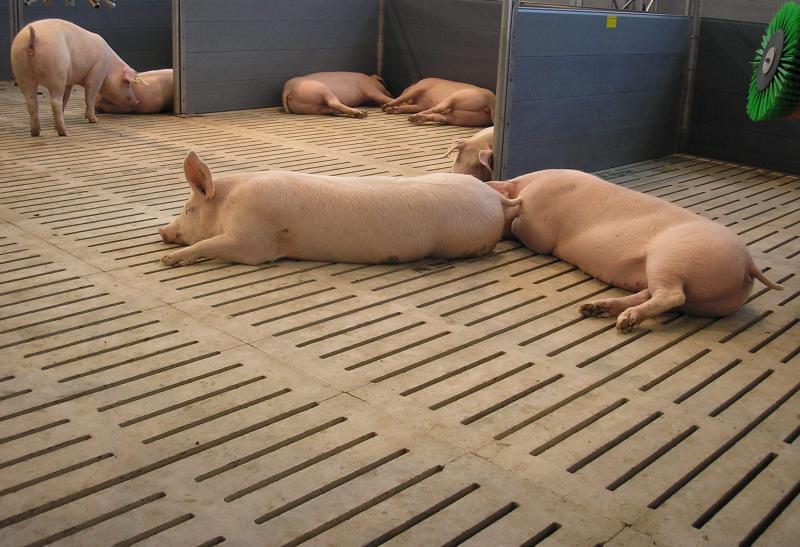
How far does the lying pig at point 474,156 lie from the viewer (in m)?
6.21

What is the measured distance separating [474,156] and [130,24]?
19.6ft

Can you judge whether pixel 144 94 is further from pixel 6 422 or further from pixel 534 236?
pixel 6 422

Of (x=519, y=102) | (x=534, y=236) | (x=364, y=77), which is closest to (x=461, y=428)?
(x=534, y=236)

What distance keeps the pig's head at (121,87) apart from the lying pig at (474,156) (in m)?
3.63

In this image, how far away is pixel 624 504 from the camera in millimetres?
2682

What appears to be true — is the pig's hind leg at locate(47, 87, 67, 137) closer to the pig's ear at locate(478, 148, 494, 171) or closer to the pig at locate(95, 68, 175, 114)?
the pig at locate(95, 68, 175, 114)

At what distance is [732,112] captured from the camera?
25.2 ft

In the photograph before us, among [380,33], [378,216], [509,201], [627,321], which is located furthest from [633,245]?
[380,33]

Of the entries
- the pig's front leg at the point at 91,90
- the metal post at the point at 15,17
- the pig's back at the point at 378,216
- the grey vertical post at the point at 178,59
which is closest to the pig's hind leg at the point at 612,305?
the pig's back at the point at 378,216

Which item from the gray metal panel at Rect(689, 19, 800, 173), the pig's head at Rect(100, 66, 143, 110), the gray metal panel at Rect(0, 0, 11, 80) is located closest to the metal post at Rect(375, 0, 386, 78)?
the pig's head at Rect(100, 66, 143, 110)

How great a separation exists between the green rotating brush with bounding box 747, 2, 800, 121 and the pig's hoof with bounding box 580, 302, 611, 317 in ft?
3.79

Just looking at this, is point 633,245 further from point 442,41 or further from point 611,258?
point 442,41

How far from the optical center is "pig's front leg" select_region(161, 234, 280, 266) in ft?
15.0

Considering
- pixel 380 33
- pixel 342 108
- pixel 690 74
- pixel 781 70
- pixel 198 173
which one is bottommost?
pixel 342 108
